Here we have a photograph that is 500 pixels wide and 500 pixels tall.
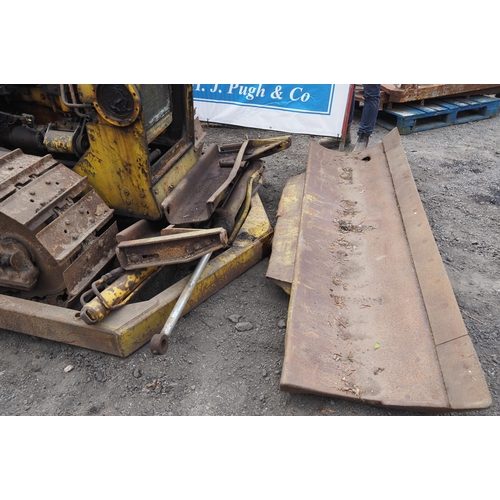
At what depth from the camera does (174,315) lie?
110 inches

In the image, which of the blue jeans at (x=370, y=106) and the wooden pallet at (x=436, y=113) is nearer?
the blue jeans at (x=370, y=106)

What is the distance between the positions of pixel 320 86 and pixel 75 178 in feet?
12.4

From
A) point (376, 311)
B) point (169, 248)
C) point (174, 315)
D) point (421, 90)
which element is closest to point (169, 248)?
point (169, 248)

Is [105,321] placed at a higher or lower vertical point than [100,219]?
lower

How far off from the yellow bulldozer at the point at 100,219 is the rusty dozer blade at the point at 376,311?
2.02ft

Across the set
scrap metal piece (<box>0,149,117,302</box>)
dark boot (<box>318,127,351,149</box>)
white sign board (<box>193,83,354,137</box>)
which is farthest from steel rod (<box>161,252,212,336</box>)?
white sign board (<box>193,83,354,137</box>)

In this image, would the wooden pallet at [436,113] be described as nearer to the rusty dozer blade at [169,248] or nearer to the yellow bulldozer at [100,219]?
the yellow bulldozer at [100,219]

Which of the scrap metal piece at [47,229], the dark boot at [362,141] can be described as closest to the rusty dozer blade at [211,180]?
the scrap metal piece at [47,229]

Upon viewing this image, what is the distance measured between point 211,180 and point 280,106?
2702mm

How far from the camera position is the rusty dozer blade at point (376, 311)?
99.6 inches

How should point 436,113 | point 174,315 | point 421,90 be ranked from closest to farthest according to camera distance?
point 174,315 < point 421,90 < point 436,113

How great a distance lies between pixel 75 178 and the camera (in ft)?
10.9

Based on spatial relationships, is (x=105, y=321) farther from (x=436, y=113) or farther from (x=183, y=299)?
(x=436, y=113)

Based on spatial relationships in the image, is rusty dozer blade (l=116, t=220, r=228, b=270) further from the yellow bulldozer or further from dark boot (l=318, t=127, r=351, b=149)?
dark boot (l=318, t=127, r=351, b=149)
